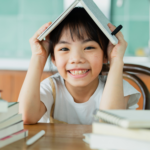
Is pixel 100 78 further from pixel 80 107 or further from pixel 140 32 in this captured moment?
pixel 140 32

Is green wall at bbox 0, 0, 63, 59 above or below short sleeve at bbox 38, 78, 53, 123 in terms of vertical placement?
above

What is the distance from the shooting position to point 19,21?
10.9 ft

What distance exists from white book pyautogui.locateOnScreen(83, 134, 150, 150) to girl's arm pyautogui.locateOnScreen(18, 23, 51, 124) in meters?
0.41

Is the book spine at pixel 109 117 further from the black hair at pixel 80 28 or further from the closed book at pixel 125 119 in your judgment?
the black hair at pixel 80 28

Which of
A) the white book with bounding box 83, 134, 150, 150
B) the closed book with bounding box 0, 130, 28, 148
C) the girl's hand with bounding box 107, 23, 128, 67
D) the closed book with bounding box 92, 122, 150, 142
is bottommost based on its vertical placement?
the closed book with bounding box 0, 130, 28, 148

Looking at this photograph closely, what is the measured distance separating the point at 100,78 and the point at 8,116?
81 centimetres

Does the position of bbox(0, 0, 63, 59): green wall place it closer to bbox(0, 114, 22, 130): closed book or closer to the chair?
the chair

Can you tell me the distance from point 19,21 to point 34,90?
2.67 meters

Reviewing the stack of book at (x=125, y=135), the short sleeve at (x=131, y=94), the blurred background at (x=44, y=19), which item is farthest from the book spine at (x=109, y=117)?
the blurred background at (x=44, y=19)

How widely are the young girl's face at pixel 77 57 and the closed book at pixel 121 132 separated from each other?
0.52 meters

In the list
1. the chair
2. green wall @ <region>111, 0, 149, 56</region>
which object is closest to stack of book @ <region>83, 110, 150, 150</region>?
the chair

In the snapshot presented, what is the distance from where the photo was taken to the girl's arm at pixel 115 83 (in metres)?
0.88

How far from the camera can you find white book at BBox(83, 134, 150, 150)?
0.39 m

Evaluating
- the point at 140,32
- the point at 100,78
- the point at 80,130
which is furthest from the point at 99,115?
the point at 140,32
